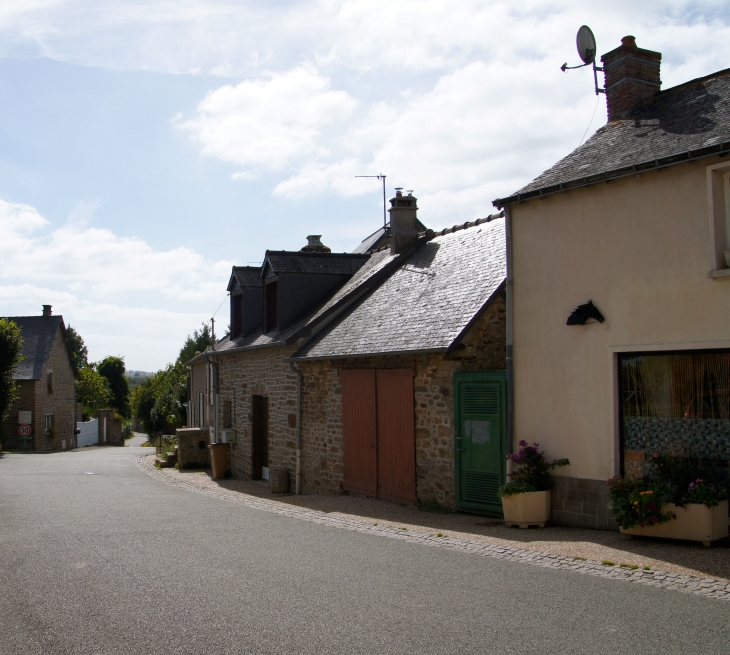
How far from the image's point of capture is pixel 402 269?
1527cm

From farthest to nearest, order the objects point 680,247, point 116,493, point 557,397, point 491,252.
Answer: point 116,493 → point 491,252 → point 557,397 → point 680,247

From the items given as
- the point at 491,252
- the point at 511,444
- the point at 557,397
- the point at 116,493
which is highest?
the point at 491,252

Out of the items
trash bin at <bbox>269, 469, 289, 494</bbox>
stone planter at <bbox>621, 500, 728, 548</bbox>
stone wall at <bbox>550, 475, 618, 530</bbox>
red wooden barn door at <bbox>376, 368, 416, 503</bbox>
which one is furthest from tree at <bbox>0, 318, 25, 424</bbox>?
stone planter at <bbox>621, 500, 728, 548</bbox>

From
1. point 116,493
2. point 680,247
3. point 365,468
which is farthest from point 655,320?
point 116,493

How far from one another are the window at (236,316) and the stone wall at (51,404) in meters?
20.9

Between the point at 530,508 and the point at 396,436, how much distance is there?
10.2ft

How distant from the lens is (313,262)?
18.1 m

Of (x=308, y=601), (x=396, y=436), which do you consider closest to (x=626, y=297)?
(x=396, y=436)

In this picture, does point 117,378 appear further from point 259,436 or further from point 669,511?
point 669,511

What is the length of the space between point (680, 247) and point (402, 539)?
4.50 metres

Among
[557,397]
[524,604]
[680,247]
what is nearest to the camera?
[524,604]

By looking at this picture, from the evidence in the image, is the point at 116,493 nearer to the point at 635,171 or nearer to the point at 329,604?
the point at 329,604

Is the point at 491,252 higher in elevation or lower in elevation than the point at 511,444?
higher

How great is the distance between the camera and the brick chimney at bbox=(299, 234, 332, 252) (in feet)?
72.8
